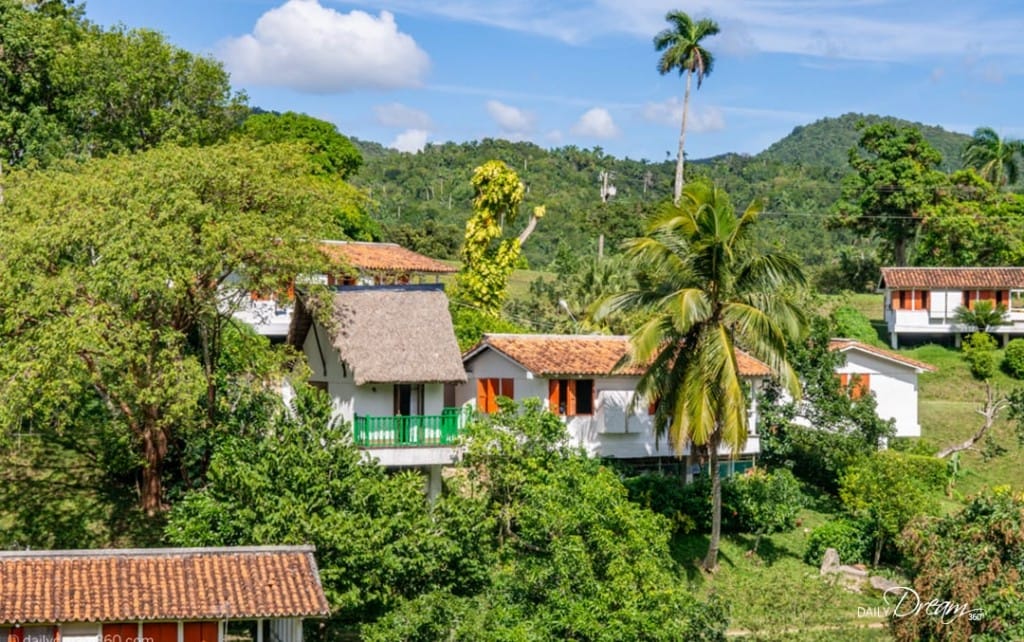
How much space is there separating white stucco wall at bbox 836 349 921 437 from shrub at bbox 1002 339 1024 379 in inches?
375

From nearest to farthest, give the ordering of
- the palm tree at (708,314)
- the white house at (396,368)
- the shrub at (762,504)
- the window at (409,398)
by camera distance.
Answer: the palm tree at (708,314), the white house at (396,368), the window at (409,398), the shrub at (762,504)

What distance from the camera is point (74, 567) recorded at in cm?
2369

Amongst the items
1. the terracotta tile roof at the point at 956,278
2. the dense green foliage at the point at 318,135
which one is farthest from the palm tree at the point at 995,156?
the dense green foliage at the point at 318,135

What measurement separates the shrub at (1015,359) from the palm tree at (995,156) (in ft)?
73.8

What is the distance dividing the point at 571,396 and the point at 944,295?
28.5 metres

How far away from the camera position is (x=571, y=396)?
122 feet

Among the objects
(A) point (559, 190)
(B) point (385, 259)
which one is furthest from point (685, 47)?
(A) point (559, 190)

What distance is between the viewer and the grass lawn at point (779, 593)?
29.8 metres

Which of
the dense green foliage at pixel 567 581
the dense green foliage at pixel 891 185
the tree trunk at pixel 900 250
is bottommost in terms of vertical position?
the dense green foliage at pixel 567 581

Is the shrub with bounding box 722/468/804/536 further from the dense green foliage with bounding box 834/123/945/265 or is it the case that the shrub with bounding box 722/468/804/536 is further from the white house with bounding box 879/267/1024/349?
the dense green foliage with bounding box 834/123/945/265

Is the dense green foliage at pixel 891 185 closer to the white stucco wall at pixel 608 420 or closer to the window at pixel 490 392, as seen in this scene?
the white stucco wall at pixel 608 420

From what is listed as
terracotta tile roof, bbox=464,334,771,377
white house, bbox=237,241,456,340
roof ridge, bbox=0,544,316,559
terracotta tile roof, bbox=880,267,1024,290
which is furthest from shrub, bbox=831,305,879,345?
roof ridge, bbox=0,544,316,559

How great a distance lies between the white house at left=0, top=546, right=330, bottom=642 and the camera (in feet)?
74.6

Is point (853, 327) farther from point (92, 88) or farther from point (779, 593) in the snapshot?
point (92, 88)
